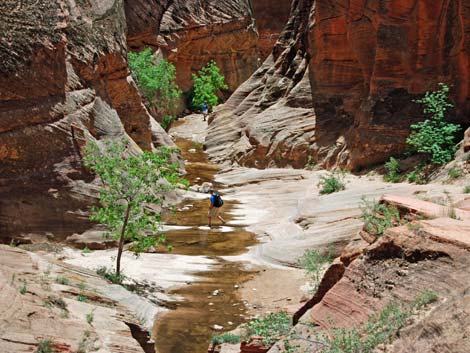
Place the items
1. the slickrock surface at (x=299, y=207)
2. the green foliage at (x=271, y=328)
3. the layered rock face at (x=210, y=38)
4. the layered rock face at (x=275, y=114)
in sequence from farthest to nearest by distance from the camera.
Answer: the layered rock face at (x=210, y=38), the layered rock face at (x=275, y=114), the slickrock surface at (x=299, y=207), the green foliage at (x=271, y=328)

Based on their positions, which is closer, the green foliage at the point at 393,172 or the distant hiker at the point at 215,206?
the distant hiker at the point at 215,206

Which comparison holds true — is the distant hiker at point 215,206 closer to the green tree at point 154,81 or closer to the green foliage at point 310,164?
the green foliage at point 310,164

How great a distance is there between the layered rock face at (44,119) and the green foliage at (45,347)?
944cm

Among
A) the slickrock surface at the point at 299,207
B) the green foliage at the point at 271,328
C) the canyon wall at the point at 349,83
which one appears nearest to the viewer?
the green foliage at the point at 271,328

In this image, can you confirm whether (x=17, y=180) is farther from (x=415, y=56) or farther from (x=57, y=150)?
(x=415, y=56)

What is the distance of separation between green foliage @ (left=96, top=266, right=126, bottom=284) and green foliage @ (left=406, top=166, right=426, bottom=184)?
9.53m

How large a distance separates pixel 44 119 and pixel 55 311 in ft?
31.6

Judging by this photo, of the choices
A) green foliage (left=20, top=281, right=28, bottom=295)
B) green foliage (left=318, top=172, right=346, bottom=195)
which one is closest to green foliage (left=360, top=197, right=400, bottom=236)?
green foliage (left=20, top=281, right=28, bottom=295)

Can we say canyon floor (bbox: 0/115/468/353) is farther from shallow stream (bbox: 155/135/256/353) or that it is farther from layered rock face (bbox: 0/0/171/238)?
layered rock face (bbox: 0/0/171/238)

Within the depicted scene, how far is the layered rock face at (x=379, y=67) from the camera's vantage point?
68.6 feet

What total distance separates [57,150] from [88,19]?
568cm

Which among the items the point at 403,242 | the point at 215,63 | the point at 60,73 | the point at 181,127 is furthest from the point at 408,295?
the point at 215,63

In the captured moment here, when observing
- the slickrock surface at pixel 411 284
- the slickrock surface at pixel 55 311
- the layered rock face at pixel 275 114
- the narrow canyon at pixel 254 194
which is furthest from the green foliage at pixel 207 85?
the slickrock surface at pixel 411 284

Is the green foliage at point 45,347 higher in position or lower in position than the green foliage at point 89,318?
higher
